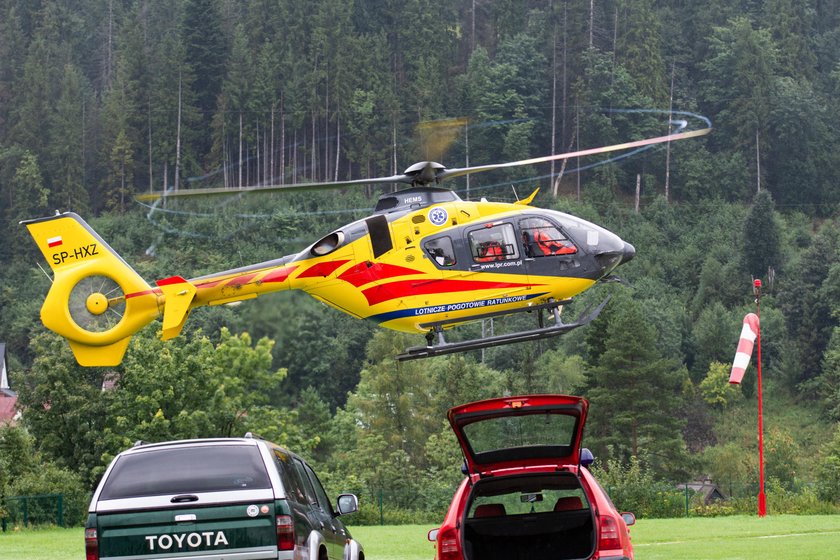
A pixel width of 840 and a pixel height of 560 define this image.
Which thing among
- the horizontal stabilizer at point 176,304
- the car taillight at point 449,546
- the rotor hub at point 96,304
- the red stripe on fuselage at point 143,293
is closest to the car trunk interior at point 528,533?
the car taillight at point 449,546

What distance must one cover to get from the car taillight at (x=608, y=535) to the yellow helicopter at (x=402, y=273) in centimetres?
1096

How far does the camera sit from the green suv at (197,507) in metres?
12.3

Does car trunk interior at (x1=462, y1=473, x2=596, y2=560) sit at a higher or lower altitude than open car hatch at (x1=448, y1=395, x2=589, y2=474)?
lower

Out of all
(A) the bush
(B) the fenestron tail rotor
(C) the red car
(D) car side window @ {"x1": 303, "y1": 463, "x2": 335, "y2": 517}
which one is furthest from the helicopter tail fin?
(A) the bush

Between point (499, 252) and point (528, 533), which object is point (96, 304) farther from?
point (528, 533)

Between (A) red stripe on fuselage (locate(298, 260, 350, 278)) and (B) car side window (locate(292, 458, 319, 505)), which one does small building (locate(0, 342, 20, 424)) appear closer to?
(A) red stripe on fuselage (locate(298, 260, 350, 278))

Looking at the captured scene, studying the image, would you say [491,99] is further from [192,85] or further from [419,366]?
[419,366]

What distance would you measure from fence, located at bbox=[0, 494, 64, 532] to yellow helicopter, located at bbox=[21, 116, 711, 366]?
513 inches

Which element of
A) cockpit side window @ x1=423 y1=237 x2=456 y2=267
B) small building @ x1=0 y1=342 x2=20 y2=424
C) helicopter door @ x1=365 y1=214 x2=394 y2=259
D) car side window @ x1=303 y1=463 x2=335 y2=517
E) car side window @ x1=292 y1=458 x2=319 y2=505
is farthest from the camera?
small building @ x1=0 y1=342 x2=20 y2=424

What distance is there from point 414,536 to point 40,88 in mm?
123330

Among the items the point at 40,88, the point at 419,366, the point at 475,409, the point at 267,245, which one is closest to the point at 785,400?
the point at 419,366

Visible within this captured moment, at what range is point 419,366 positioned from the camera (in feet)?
291

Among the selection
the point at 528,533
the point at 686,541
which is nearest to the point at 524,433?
the point at 528,533

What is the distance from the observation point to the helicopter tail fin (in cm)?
2475
